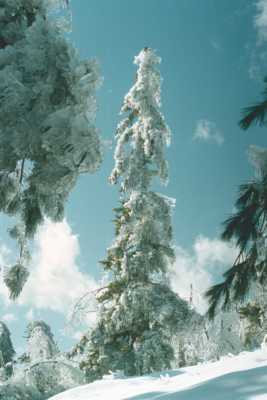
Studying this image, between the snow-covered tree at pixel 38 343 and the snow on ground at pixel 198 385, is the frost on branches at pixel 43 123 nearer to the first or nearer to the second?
the snow on ground at pixel 198 385

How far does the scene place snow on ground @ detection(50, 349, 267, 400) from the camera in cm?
350

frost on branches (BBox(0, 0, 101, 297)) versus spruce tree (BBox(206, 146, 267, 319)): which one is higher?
frost on branches (BBox(0, 0, 101, 297))

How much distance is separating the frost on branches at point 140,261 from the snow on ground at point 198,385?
8.01 metres

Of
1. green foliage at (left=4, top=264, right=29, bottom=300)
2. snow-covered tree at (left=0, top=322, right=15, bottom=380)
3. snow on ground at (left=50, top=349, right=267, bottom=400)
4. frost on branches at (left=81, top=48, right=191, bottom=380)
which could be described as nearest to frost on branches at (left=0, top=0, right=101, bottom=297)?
green foliage at (left=4, top=264, right=29, bottom=300)

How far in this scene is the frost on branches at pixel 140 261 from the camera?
1520 centimetres

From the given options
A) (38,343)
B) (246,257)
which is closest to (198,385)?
(246,257)

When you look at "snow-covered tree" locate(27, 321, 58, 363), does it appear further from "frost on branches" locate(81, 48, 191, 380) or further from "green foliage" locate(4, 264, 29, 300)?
"green foliage" locate(4, 264, 29, 300)

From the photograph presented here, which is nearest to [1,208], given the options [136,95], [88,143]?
[88,143]

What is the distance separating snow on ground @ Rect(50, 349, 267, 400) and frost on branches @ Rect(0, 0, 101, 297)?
2.14 m

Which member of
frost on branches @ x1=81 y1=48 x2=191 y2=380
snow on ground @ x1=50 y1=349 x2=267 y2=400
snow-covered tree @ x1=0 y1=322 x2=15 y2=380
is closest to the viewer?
snow on ground @ x1=50 y1=349 x2=267 y2=400

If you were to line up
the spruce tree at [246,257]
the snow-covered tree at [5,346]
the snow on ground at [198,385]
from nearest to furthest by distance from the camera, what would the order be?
the snow on ground at [198,385] < the spruce tree at [246,257] < the snow-covered tree at [5,346]

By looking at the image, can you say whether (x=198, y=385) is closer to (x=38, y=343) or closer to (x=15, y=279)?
(x=15, y=279)

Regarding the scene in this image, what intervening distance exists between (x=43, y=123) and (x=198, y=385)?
414 cm

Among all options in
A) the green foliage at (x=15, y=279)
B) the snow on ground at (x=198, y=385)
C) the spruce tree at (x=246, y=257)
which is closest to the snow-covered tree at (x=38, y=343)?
the green foliage at (x=15, y=279)
